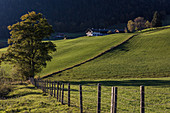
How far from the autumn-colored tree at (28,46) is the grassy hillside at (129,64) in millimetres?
6005

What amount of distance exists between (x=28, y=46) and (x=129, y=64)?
24.3m

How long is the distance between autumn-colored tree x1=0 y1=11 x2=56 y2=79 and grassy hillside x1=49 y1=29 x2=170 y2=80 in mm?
6005

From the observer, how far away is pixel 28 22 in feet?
134

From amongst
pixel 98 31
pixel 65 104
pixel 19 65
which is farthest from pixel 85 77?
pixel 98 31

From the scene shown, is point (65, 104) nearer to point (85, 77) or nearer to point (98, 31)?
point (85, 77)

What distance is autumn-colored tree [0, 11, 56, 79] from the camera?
39.6m

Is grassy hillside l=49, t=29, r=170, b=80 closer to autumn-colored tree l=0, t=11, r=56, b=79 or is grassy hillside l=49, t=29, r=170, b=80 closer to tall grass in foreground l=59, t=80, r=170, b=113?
autumn-colored tree l=0, t=11, r=56, b=79

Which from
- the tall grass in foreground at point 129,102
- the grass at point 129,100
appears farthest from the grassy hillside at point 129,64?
the tall grass in foreground at point 129,102

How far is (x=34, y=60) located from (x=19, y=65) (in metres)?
3.36

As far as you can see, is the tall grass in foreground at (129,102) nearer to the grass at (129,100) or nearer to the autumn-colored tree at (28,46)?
the grass at (129,100)

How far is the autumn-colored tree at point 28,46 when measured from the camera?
3962 centimetres

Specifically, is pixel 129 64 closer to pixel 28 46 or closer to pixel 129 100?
pixel 28 46

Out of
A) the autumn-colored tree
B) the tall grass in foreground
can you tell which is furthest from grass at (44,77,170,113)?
the autumn-colored tree

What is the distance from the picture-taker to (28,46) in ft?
130
